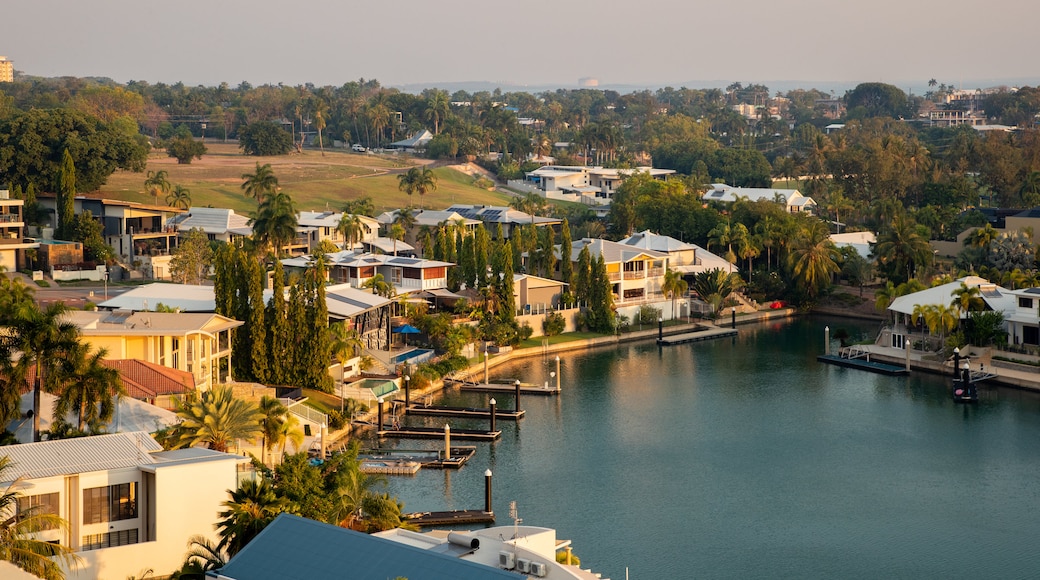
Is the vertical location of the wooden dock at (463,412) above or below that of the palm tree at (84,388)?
below

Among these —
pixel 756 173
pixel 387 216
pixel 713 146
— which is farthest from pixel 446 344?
pixel 713 146

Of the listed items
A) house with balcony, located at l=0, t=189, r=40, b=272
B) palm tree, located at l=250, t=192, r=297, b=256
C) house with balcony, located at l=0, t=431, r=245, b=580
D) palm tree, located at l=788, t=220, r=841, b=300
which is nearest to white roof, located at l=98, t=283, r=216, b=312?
palm tree, located at l=250, t=192, r=297, b=256

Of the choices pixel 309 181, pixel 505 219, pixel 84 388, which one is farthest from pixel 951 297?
pixel 309 181

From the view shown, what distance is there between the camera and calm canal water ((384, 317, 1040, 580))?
39.6 metres

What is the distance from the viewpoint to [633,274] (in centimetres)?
7688

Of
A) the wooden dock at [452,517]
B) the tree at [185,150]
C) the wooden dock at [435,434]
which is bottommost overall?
the wooden dock at [452,517]

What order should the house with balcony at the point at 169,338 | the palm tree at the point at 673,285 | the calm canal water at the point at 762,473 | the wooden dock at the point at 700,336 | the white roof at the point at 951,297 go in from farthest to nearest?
the palm tree at the point at 673,285, the wooden dock at the point at 700,336, the white roof at the point at 951,297, the house with balcony at the point at 169,338, the calm canal water at the point at 762,473

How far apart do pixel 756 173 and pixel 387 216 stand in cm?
4949

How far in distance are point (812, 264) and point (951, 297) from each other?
14107 millimetres

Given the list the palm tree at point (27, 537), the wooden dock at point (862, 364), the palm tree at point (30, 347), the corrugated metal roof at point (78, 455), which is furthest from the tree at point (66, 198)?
the palm tree at point (27, 537)

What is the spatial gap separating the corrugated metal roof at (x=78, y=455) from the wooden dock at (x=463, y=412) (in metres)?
22.1

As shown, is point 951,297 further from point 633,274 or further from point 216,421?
point 216,421

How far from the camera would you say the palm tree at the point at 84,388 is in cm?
3762

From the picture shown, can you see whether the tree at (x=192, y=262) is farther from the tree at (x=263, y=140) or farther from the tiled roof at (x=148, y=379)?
the tree at (x=263, y=140)
